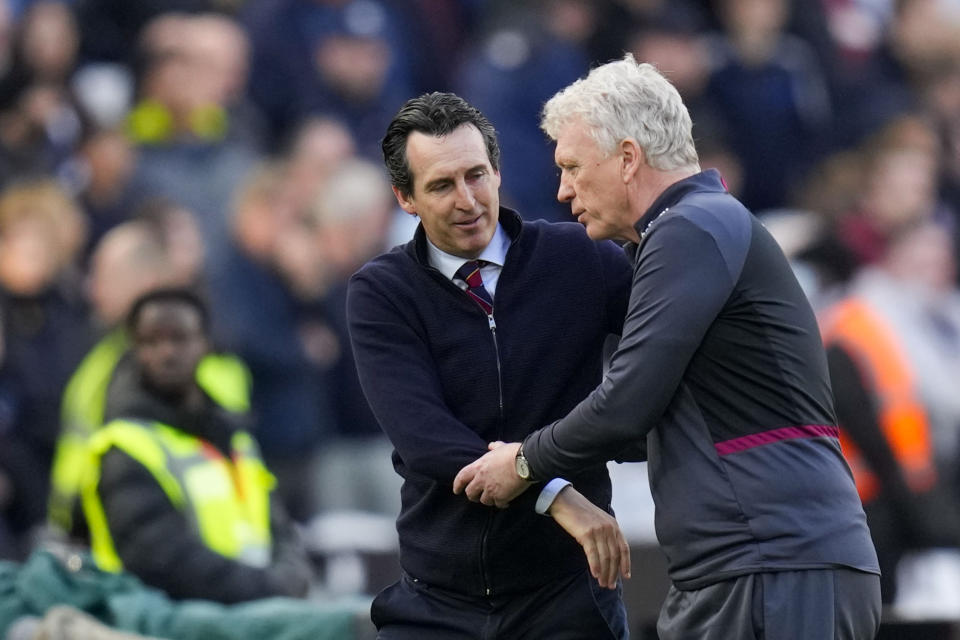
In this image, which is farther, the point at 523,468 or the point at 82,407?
the point at 82,407

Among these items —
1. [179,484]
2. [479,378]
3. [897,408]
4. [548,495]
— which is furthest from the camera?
[897,408]

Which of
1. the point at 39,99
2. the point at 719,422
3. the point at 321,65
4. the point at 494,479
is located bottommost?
the point at 494,479

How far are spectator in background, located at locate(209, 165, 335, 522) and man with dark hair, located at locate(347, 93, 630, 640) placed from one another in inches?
174

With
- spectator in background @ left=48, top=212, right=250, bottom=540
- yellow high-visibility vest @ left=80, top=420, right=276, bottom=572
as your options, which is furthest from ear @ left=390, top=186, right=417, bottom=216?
spectator in background @ left=48, top=212, right=250, bottom=540

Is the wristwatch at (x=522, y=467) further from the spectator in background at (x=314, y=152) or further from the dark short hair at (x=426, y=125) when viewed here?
the spectator in background at (x=314, y=152)

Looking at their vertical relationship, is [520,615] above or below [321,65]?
below

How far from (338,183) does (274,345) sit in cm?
113

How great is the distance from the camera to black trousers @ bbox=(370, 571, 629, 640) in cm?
375

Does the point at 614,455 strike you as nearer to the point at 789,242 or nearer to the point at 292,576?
the point at 292,576

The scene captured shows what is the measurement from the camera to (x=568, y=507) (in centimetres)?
363

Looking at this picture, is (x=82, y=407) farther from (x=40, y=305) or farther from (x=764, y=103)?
(x=764, y=103)

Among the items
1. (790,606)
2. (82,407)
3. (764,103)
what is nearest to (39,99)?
(82,407)

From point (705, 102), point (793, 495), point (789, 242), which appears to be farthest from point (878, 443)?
point (793, 495)

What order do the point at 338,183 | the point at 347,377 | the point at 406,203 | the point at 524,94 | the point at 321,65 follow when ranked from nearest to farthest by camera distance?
the point at 406,203 < the point at 347,377 < the point at 338,183 < the point at 524,94 < the point at 321,65
